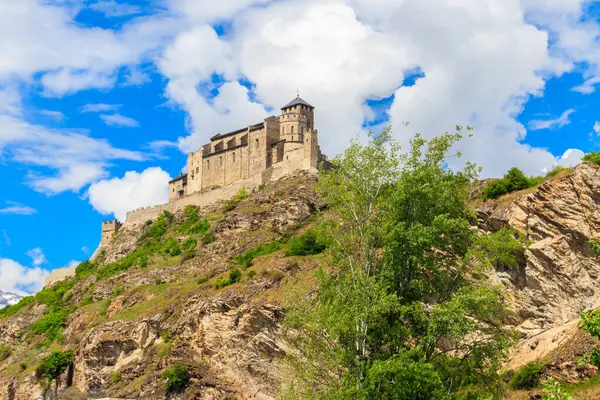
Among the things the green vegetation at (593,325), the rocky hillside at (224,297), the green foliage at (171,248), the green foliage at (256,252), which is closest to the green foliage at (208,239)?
the rocky hillside at (224,297)

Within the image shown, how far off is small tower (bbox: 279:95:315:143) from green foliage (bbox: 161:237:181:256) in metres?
19.1

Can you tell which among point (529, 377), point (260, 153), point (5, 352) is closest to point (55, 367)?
point (5, 352)

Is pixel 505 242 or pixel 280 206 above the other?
pixel 280 206

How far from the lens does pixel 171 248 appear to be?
266 ft

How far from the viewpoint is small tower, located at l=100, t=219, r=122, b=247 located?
106 m

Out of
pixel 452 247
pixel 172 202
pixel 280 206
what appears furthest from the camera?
pixel 172 202

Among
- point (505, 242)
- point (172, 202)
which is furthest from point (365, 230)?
point (172, 202)

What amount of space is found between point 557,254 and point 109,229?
78721 millimetres

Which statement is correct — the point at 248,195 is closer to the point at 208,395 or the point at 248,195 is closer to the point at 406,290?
the point at 208,395

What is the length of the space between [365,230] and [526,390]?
487 inches

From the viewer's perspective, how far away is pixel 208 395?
48031 mm

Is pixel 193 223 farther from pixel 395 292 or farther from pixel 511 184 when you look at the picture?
pixel 395 292

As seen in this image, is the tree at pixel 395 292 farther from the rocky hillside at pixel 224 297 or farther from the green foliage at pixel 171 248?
the green foliage at pixel 171 248

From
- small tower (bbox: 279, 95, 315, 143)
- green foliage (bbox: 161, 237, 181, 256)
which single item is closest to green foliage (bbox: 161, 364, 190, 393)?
green foliage (bbox: 161, 237, 181, 256)
